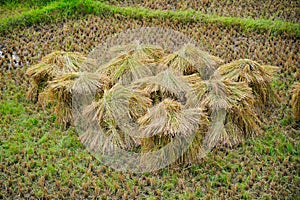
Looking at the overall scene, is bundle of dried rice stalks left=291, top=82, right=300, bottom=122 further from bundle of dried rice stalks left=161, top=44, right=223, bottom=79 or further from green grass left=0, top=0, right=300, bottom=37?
green grass left=0, top=0, right=300, bottom=37

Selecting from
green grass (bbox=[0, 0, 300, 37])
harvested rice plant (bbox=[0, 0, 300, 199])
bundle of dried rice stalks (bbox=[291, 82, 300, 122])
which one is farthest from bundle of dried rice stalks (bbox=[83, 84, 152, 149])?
green grass (bbox=[0, 0, 300, 37])

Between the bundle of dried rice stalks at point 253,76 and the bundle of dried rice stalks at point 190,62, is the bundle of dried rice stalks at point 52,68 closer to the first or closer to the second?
the bundle of dried rice stalks at point 190,62

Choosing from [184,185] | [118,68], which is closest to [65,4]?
[118,68]

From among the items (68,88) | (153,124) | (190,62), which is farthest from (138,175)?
(190,62)

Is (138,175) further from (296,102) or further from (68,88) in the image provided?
(296,102)

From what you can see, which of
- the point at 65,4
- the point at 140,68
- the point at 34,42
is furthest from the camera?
the point at 65,4

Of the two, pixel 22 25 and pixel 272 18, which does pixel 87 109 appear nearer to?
pixel 22 25
